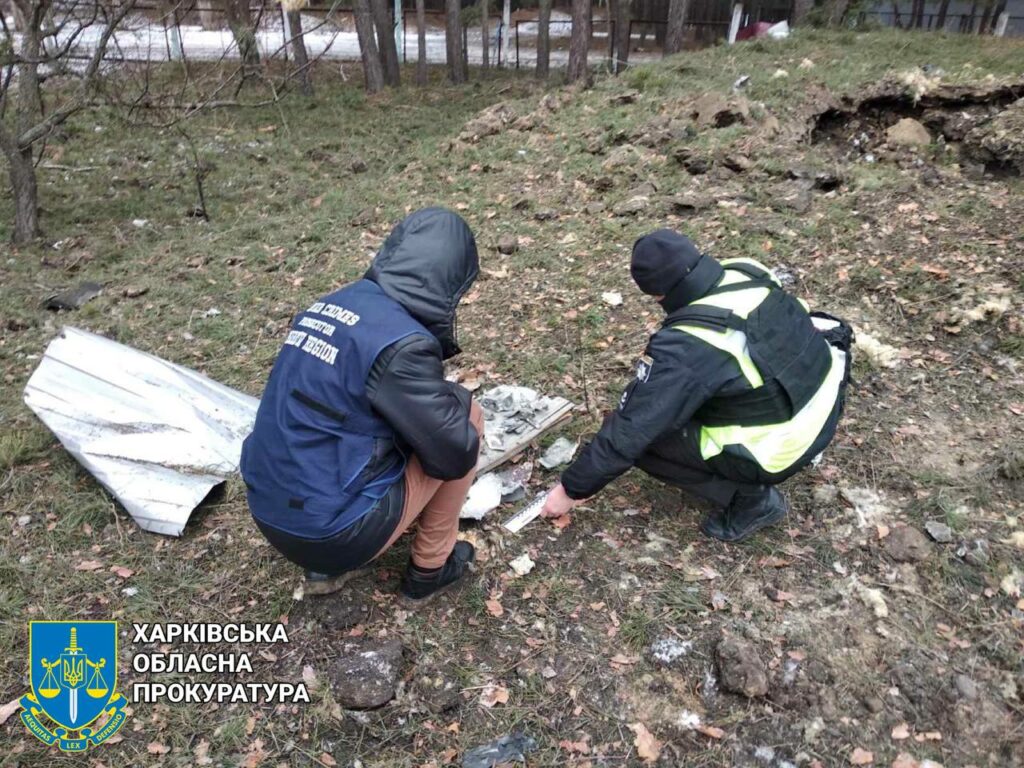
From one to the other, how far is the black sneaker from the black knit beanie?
1.21 meters

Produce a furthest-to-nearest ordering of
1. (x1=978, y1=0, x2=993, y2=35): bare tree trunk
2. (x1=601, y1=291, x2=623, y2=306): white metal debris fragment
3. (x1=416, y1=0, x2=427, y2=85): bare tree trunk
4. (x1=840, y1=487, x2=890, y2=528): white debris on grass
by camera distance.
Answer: (x1=978, y1=0, x2=993, y2=35): bare tree trunk < (x1=416, y1=0, x2=427, y2=85): bare tree trunk < (x1=601, y1=291, x2=623, y2=306): white metal debris fragment < (x1=840, y1=487, x2=890, y2=528): white debris on grass

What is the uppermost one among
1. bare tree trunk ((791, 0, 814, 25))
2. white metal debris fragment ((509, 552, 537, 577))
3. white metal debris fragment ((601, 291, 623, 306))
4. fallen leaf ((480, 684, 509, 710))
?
bare tree trunk ((791, 0, 814, 25))

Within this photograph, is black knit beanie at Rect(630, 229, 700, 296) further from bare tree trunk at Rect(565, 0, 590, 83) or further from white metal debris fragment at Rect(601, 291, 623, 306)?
bare tree trunk at Rect(565, 0, 590, 83)

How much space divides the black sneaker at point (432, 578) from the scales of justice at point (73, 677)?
998 mm

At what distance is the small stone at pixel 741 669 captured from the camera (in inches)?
85.6

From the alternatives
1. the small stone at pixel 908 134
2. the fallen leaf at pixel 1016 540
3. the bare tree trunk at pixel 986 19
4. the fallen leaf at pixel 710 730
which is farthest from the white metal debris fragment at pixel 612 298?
the bare tree trunk at pixel 986 19

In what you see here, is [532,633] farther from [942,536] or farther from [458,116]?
[458,116]

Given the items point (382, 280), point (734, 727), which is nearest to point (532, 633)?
point (734, 727)

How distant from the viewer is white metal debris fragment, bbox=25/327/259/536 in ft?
9.34

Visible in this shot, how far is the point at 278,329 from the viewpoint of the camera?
4.56 meters

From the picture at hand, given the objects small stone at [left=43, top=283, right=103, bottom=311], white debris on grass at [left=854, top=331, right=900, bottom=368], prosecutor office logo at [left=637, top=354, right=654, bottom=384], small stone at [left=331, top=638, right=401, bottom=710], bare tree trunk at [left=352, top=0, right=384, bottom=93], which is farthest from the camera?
bare tree trunk at [left=352, top=0, right=384, bottom=93]

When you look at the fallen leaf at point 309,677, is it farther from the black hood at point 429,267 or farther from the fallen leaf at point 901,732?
the fallen leaf at point 901,732

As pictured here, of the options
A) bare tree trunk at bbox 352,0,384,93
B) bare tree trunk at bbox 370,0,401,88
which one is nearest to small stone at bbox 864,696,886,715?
bare tree trunk at bbox 352,0,384,93

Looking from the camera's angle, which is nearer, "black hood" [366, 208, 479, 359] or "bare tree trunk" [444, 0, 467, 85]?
"black hood" [366, 208, 479, 359]
